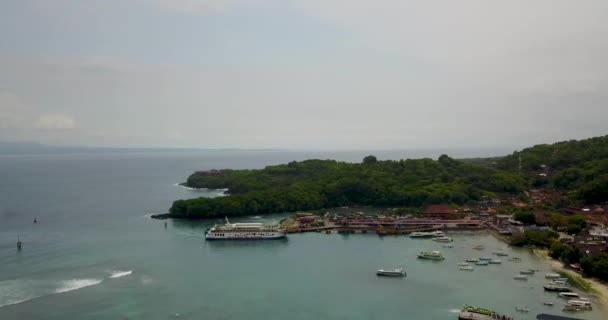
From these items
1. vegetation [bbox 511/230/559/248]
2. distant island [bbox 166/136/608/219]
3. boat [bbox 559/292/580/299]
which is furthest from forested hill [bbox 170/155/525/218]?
boat [bbox 559/292/580/299]

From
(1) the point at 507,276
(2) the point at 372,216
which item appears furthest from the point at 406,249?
(2) the point at 372,216

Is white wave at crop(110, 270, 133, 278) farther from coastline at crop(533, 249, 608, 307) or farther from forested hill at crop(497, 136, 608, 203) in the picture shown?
forested hill at crop(497, 136, 608, 203)

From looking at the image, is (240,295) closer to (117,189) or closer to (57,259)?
(57,259)

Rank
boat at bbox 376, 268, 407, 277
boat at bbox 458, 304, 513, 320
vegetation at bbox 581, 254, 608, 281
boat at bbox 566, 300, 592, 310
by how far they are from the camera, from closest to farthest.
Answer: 1. boat at bbox 458, 304, 513, 320
2. boat at bbox 566, 300, 592, 310
3. vegetation at bbox 581, 254, 608, 281
4. boat at bbox 376, 268, 407, 277

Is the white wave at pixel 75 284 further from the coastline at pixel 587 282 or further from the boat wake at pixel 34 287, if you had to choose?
the coastline at pixel 587 282

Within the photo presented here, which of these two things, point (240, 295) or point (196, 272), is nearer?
point (240, 295)

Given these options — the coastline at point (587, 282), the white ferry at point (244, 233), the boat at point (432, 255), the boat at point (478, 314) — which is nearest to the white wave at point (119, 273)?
the white ferry at point (244, 233)

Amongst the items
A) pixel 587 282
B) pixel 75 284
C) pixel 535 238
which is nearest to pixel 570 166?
pixel 535 238

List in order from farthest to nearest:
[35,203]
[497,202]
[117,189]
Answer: [117,189] < [35,203] < [497,202]
